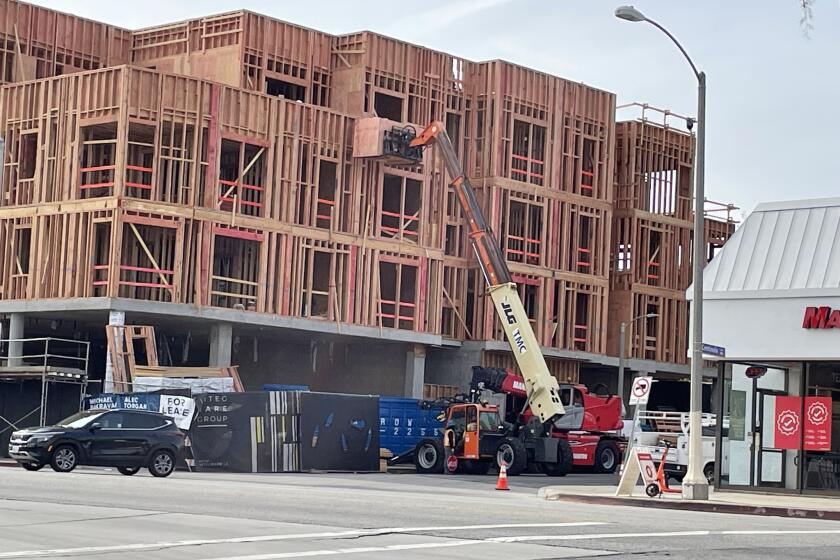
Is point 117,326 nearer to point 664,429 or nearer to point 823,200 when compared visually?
point 664,429

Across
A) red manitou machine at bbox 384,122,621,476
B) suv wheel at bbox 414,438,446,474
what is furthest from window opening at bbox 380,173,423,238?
suv wheel at bbox 414,438,446,474

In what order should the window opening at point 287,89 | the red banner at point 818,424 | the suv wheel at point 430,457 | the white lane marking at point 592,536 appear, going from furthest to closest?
the window opening at point 287,89, the suv wheel at point 430,457, the red banner at point 818,424, the white lane marking at point 592,536

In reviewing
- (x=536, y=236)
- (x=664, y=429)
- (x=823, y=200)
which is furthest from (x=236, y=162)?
(x=823, y=200)

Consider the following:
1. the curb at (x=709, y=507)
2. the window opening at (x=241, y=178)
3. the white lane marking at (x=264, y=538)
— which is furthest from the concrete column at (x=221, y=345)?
the white lane marking at (x=264, y=538)

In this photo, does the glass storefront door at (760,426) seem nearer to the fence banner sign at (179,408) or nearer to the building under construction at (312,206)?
the fence banner sign at (179,408)

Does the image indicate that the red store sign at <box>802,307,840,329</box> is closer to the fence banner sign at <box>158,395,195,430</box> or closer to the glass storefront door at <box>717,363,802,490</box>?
the glass storefront door at <box>717,363,802,490</box>

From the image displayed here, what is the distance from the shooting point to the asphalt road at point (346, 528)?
51.5 feet

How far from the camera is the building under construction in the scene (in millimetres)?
48375

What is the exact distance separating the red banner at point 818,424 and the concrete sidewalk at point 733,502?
112 centimetres

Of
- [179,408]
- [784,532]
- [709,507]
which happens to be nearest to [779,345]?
[709,507]

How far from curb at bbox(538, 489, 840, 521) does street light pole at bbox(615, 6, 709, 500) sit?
969mm

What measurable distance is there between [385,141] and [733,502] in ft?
89.3

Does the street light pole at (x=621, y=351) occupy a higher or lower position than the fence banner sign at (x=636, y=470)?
higher

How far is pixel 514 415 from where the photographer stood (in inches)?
1797
